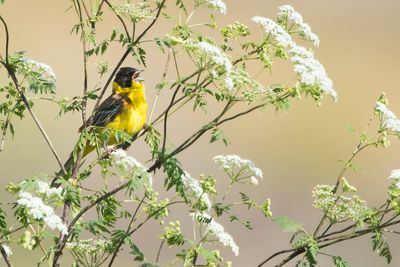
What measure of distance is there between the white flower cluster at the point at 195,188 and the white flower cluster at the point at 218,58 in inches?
20.9

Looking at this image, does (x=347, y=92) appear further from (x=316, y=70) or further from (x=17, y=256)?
(x=316, y=70)

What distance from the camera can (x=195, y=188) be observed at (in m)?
4.91

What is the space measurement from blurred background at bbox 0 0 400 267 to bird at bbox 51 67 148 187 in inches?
154

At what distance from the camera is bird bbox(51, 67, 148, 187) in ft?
23.9

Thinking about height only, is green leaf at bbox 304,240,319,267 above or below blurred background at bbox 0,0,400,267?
below

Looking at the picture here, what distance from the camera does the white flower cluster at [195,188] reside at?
15.9 feet

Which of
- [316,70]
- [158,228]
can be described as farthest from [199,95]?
[158,228]

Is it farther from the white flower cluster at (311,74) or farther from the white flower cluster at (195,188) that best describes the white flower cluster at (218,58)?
the white flower cluster at (195,188)

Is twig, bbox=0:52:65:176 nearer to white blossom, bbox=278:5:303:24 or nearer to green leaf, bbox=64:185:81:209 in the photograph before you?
green leaf, bbox=64:185:81:209

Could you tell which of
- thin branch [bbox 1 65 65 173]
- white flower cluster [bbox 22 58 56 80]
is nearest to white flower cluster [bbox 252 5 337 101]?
white flower cluster [bbox 22 58 56 80]

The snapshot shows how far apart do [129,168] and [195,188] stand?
32 cm

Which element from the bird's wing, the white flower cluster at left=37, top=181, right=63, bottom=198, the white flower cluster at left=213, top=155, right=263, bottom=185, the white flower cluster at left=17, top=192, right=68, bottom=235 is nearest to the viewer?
the white flower cluster at left=17, top=192, right=68, bottom=235

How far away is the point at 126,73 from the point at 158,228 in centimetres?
550

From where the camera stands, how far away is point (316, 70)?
4.57 meters
